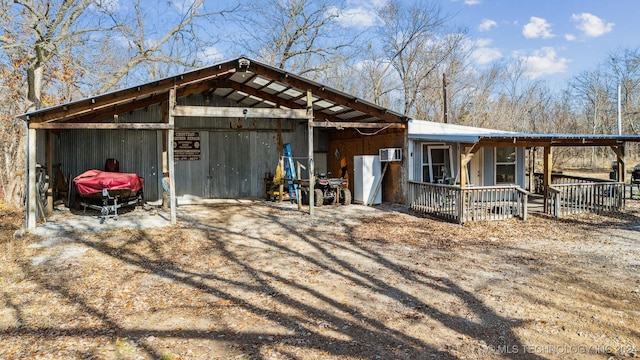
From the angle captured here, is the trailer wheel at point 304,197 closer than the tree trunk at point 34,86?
No

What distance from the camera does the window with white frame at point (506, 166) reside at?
520 inches

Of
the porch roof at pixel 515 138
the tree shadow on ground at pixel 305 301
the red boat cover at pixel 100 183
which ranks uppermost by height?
the porch roof at pixel 515 138

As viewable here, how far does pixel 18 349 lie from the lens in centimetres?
375

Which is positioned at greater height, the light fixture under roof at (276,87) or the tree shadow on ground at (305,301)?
the light fixture under roof at (276,87)

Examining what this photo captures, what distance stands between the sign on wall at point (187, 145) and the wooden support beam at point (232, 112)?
443 centimetres

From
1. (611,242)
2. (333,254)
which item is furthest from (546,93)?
(333,254)

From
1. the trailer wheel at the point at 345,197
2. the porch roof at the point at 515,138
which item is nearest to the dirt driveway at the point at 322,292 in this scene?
the porch roof at the point at 515,138

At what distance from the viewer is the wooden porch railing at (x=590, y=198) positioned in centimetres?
A: 1083

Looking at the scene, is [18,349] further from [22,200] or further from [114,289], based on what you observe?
[22,200]

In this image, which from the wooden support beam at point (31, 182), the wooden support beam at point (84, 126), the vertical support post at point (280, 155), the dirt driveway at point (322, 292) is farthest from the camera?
the vertical support post at point (280, 155)

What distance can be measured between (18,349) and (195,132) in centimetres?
1128

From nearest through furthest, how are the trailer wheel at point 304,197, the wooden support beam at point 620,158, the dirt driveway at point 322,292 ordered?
the dirt driveway at point 322,292 → the wooden support beam at point 620,158 → the trailer wheel at point 304,197

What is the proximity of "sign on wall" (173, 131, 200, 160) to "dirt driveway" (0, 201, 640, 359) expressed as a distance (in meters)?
5.22

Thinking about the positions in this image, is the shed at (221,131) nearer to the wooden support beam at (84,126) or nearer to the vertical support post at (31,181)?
the wooden support beam at (84,126)
